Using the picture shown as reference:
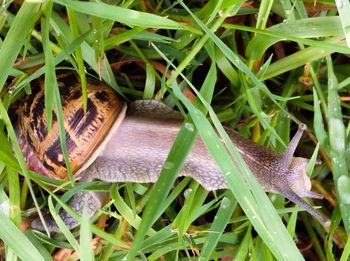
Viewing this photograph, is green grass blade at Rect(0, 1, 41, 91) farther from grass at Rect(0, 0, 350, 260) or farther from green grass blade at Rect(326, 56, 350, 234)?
green grass blade at Rect(326, 56, 350, 234)

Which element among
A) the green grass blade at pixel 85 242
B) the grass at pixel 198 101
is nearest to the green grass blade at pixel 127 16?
the grass at pixel 198 101

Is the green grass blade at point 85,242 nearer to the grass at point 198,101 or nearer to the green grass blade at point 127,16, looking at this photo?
the grass at point 198,101

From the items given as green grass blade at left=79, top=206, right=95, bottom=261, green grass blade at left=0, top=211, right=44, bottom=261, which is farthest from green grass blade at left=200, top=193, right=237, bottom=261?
green grass blade at left=0, top=211, right=44, bottom=261

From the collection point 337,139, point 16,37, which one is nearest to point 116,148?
point 16,37

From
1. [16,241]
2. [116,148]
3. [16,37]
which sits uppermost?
[16,37]

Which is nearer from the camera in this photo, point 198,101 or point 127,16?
point 127,16

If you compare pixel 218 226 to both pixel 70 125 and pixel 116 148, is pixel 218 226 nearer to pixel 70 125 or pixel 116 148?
pixel 116 148

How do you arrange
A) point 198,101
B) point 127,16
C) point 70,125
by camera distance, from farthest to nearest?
point 70,125, point 198,101, point 127,16
